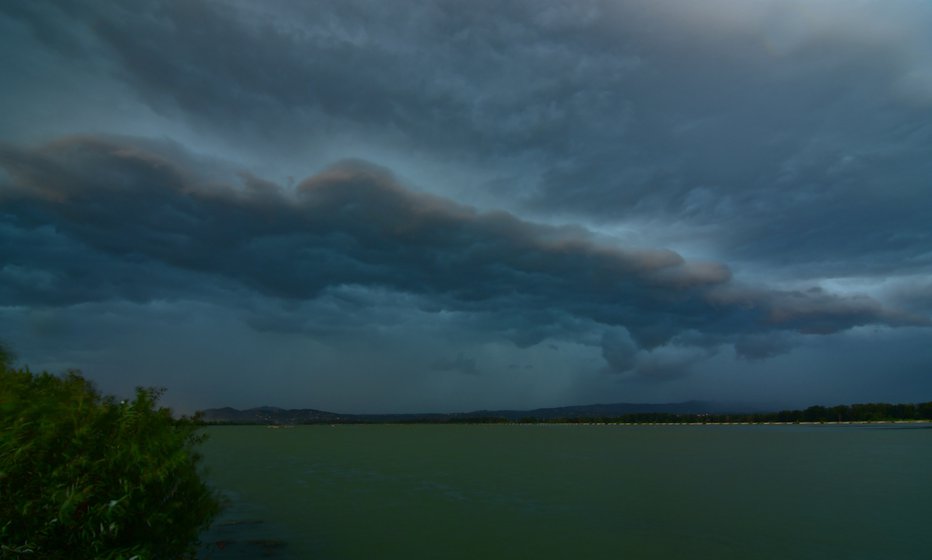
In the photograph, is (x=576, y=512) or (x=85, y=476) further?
(x=576, y=512)

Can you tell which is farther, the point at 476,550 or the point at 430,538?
the point at 430,538

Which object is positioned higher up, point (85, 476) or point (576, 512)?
point (85, 476)

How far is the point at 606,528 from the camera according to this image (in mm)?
36844

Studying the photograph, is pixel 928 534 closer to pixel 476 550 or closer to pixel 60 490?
pixel 476 550

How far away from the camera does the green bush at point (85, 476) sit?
1362 cm

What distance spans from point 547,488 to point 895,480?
133 ft

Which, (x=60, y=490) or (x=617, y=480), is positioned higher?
(x=60, y=490)

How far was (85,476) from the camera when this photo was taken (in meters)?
14.1

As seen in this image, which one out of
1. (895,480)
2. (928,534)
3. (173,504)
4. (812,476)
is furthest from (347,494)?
(895,480)

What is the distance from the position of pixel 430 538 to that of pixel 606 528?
444 inches

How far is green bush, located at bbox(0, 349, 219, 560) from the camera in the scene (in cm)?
1362

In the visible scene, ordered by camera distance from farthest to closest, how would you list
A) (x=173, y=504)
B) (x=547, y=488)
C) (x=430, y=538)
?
1. (x=547, y=488)
2. (x=430, y=538)
3. (x=173, y=504)

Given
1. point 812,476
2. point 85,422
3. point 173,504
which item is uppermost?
point 85,422

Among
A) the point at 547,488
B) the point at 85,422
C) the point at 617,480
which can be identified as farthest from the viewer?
the point at 617,480
